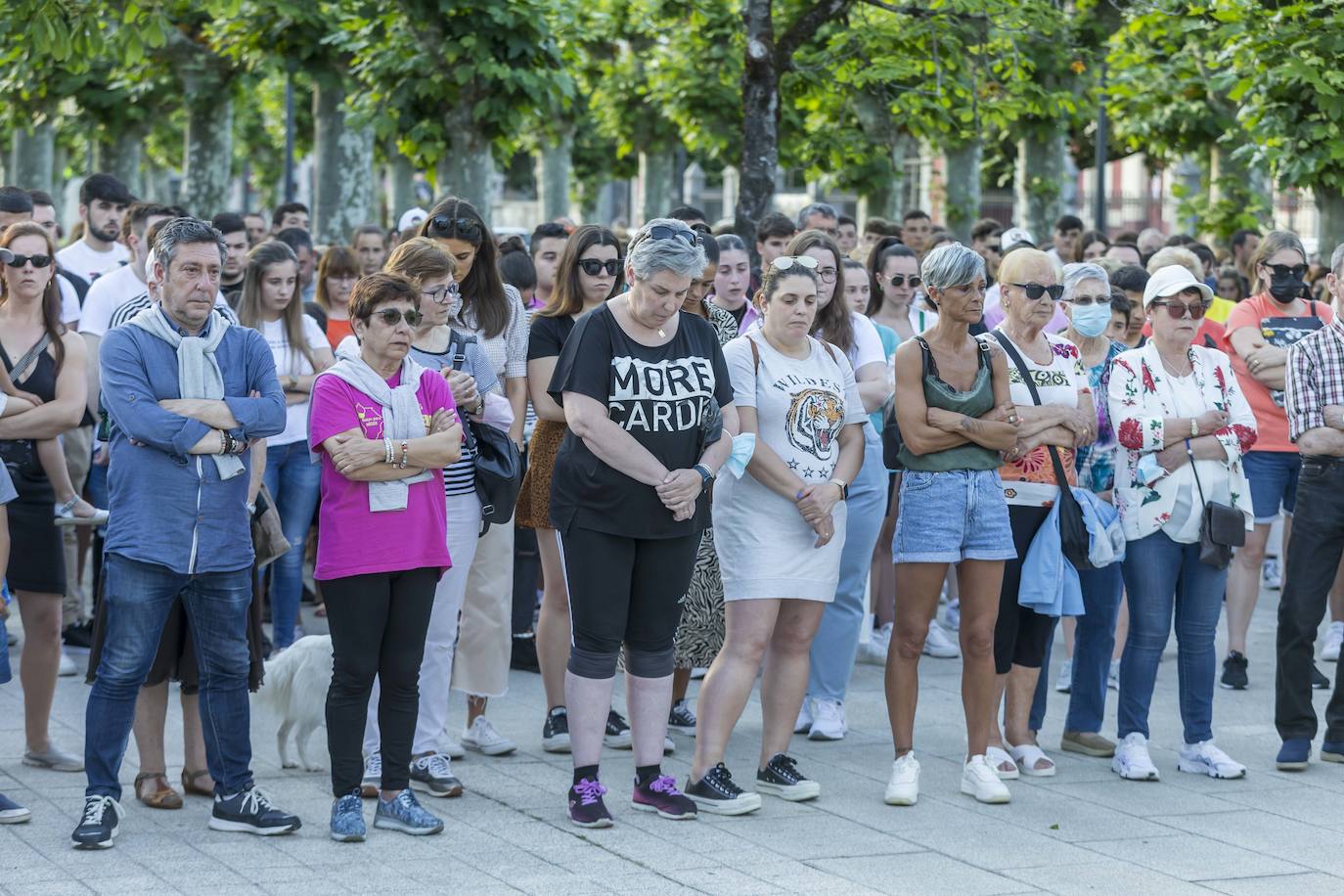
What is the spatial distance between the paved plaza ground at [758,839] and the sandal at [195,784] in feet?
0.50

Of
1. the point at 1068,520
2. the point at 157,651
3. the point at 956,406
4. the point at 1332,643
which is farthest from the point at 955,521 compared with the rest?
the point at 1332,643

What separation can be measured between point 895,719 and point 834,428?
1.14m

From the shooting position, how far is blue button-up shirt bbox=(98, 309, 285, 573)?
594cm

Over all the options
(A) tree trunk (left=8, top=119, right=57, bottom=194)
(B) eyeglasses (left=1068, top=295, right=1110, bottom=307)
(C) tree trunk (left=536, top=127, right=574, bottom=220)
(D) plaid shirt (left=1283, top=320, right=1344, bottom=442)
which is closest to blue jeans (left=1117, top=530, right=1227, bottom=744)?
(D) plaid shirt (left=1283, top=320, right=1344, bottom=442)

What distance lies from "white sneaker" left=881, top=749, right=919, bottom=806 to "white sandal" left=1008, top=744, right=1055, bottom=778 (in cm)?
66

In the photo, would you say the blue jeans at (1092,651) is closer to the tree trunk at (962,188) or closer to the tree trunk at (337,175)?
the tree trunk at (337,175)

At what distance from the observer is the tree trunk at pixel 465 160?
52.1 ft

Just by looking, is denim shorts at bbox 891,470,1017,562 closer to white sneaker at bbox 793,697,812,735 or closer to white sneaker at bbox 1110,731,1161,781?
white sneaker at bbox 1110,731,1161,781

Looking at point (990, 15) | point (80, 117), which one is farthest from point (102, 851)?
point (80, 117)

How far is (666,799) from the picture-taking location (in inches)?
259

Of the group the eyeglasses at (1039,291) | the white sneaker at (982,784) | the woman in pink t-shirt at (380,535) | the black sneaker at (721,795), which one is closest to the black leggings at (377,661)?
the woman in pink t-shirt at (380,535)

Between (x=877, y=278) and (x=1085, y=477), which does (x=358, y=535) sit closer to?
(x=1085, y=477)

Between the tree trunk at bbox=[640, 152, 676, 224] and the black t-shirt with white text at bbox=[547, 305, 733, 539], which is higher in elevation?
the tree trunk at bbox=[640, 152, 676, 224]

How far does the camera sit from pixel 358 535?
20.0 ft
